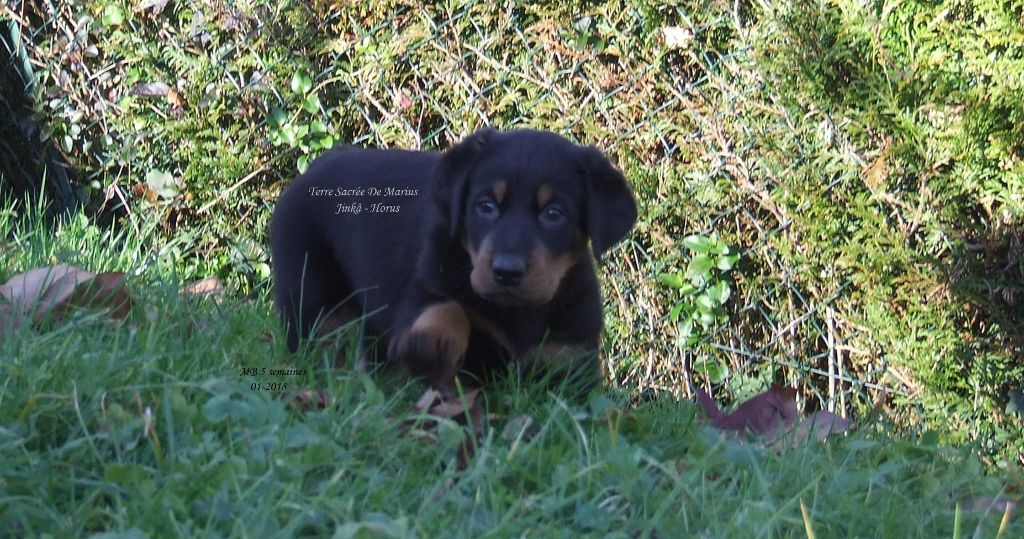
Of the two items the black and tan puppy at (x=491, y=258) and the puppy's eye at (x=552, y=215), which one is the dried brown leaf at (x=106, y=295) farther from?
the puppy's eye at (x=552, y=215)

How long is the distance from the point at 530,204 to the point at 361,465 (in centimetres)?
105

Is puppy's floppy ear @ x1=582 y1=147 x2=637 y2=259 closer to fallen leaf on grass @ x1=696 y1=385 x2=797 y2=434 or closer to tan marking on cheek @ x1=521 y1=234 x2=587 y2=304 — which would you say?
tan marking on cheek @ x1=521 y1=234 x2=587 y2=304

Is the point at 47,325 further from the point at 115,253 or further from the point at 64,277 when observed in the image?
the point at 115,253

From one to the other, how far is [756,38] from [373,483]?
2.59m

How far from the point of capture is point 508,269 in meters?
2.81

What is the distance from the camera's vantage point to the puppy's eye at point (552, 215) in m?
3.02

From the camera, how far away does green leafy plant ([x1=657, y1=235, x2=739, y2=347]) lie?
426 centimetres

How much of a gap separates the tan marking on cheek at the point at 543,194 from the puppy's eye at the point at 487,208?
116 mm

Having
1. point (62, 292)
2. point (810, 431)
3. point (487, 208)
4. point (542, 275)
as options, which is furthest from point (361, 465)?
point (810, 431)

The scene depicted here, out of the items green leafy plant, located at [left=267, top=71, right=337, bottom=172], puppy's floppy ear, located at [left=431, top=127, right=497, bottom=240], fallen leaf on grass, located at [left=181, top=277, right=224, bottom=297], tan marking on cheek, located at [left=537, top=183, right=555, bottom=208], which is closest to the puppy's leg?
puppy's floppy ear, located at [left=431, top=127, right=497, bottom=240]

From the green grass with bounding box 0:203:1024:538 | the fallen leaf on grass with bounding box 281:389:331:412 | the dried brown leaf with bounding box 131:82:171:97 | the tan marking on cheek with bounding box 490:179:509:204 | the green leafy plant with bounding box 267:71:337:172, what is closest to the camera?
the green grass with bounding box 0:203:1024:538

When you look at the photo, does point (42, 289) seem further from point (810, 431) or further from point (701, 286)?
point (701, 286)

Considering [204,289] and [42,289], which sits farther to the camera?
[204,289]

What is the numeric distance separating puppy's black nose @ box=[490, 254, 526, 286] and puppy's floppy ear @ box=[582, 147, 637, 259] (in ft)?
0.97
